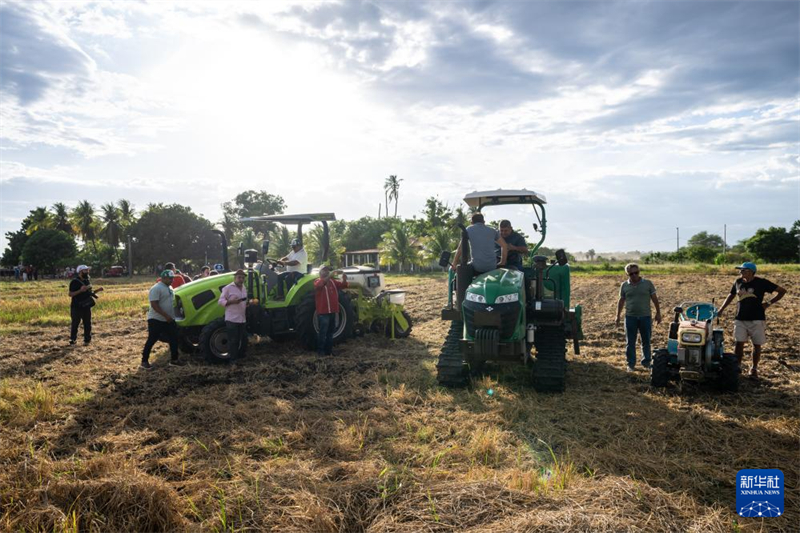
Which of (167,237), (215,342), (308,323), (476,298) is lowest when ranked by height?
(215,342)

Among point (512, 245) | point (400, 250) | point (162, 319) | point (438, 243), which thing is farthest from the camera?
point (400, 250)

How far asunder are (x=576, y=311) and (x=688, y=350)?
67.3 inches

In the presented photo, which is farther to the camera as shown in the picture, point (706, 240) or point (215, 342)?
point (706, 240)

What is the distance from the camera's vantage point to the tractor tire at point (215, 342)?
8.27m

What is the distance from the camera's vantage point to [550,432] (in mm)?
5168

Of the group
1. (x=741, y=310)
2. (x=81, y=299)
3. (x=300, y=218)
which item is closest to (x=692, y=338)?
(x=741, y=310)

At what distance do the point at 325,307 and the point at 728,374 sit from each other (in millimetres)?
5558

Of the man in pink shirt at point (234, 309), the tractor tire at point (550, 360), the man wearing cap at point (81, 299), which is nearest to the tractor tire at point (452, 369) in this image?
the tractor tire at point (550, 360)

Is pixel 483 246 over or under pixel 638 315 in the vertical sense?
over

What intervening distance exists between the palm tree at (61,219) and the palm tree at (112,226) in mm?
4954

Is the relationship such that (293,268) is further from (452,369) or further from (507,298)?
(507,298)

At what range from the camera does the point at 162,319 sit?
26.9ft

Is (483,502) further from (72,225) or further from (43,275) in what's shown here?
(72,225)

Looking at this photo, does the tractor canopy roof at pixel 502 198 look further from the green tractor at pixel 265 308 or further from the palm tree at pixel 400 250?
the palm tree at pixel 400 250
